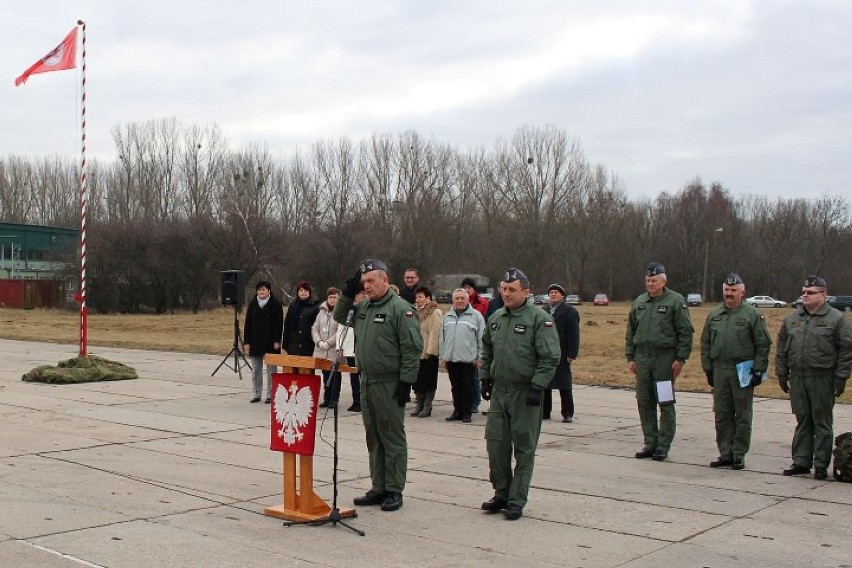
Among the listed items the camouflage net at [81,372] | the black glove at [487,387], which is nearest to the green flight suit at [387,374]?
the black glove at [487,387]

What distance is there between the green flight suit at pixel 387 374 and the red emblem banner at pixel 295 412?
24.4 inches

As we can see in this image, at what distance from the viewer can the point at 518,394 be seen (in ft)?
26.5

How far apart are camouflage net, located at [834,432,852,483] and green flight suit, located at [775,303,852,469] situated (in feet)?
0.56

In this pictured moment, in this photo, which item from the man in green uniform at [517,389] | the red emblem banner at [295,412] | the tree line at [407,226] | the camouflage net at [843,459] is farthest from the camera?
the tree line at [407,226]

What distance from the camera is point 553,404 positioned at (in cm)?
1597

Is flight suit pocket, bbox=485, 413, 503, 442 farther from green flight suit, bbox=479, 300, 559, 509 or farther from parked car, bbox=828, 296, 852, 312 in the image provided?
parked car, bbox=828, 296, 852, 312

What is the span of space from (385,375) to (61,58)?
1447 centimetres

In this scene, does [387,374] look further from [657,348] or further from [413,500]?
[657,348]

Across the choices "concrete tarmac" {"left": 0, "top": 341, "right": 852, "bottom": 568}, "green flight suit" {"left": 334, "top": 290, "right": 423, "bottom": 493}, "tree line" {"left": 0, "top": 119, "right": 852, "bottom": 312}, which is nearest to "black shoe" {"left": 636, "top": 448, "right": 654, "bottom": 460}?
"concrete tarmac" {"left": 0, "top": 341, "right": 852, "bottom": 568}

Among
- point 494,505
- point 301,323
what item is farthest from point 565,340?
point 494,505

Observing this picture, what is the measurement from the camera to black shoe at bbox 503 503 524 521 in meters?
7.87

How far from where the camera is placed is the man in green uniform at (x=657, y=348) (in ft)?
35.0

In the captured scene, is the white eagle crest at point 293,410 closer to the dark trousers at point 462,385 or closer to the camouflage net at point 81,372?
the dark trousers at point 462,385

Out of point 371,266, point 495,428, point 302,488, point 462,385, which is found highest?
point 371,266
